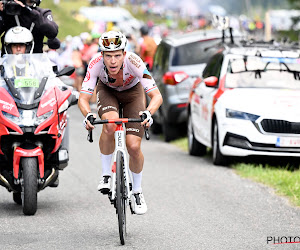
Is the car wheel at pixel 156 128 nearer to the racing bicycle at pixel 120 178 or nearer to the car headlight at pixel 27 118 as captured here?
the car headlight at pixel 27 118

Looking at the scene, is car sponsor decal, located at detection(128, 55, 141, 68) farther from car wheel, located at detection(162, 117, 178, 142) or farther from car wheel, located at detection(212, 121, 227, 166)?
car wheel, located at detection(162, 117, 178, 142)

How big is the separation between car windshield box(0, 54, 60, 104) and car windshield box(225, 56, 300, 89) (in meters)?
4.08

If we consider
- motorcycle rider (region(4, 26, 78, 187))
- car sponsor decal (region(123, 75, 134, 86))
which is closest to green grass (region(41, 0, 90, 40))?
motorcycle rider (region(4, 26, 78, 187))

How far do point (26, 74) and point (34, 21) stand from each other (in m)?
1.11

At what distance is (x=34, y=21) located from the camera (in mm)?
10773

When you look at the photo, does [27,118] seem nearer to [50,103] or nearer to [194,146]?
[50,103]

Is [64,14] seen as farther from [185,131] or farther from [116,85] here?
[116,85]

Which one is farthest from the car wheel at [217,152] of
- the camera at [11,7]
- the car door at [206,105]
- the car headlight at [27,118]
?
the car headlight at [27,118]

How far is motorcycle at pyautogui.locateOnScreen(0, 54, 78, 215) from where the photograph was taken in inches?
370

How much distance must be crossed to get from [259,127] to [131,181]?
4.10 meters

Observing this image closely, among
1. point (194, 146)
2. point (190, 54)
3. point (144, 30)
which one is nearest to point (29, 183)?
point (194, 146)

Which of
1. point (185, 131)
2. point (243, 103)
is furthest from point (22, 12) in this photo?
point (185, 131)

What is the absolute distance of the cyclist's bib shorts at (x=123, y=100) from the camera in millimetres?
8867

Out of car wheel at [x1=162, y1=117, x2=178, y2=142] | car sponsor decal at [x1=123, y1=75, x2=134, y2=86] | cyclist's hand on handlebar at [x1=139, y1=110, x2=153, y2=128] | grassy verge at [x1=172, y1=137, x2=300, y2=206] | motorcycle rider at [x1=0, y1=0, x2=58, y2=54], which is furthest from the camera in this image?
car wheel at [x1=162, y1=117, x2=178, y2=142]
